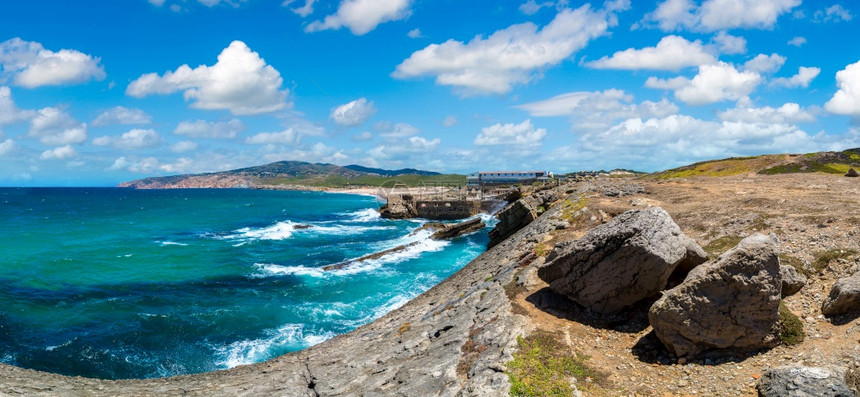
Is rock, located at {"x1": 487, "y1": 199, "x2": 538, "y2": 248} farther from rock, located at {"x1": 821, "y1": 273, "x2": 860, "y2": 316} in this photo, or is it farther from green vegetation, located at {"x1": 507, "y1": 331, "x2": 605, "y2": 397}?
rock, located at {"x1": 821, "y1": 273, "x2": 860, "y2": 316}

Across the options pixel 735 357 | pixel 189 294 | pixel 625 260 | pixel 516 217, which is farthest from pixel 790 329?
pixel 189 294

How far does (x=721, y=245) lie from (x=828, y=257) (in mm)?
4246

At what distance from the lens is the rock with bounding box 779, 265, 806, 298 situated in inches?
483

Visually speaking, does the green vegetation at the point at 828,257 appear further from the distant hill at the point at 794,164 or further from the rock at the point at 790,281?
the distant hill at the point at 794,164

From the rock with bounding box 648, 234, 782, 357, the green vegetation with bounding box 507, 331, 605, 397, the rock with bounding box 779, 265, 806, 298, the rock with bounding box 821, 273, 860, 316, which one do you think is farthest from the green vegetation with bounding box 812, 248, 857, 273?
the green vegetation with bounding box 507, 331, 605, 397

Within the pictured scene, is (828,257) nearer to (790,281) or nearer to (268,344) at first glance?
(790,281)

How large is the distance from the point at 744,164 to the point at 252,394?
84281mm

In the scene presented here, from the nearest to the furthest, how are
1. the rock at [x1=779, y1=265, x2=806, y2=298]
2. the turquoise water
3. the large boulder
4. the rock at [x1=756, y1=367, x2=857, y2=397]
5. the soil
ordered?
1. the rock at [x1=756, y1=367, x2=857, y2=397]
2. the soil
3. the rock at [x1=779, y1=265, x2=806, y2=298]
4. the large boulder
5. the turquoise water

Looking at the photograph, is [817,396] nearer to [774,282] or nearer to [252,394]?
[774,282]

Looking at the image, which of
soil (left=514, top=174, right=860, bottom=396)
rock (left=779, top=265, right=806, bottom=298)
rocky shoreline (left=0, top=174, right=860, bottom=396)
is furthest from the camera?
rock (left=779, top=265, right=806, bottom=298)

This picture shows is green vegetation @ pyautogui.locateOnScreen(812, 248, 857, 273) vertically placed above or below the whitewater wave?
above

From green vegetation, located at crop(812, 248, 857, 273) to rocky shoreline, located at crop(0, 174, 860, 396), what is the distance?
→ 4 centimetres

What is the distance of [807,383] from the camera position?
8281 mm

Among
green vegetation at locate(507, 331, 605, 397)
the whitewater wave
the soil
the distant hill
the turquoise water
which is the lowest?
the whitewater wave
